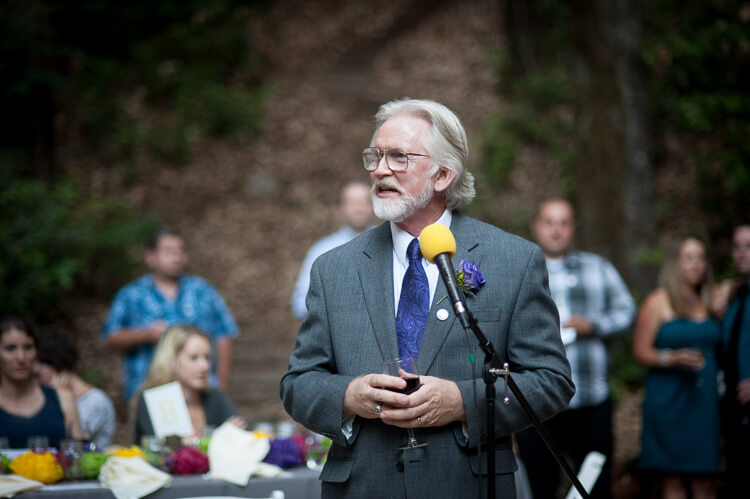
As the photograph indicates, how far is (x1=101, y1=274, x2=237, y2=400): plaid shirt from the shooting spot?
19.7 feet

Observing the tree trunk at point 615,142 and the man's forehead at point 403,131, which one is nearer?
the man's forehead at point 403,131

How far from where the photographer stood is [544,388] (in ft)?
8.11

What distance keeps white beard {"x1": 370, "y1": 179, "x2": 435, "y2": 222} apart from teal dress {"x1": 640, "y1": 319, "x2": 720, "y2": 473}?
353cm

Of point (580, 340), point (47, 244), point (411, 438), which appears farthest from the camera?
point (47, 244)

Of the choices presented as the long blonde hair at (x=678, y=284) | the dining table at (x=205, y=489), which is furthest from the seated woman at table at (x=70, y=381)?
the long blonde hair at (x=678, y=284)

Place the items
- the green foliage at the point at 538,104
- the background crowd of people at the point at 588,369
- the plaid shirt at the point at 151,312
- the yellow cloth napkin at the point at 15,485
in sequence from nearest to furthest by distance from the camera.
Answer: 1. the yellow cloth napkin at the point at 15,485
2. the background crowd of people at the point at 588,369
3. the plaid shirt at the point at 151,312
4. the green foliage at the point at 538,104

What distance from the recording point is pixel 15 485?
3531 millimetres

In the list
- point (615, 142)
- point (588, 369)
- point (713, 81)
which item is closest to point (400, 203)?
point (588, 369)

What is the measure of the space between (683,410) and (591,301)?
959mm

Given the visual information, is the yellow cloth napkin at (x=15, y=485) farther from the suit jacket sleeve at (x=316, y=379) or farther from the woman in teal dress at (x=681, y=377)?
the woman in teal dress at (x=681, y=377)

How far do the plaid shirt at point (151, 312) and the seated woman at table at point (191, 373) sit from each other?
69 centimetres

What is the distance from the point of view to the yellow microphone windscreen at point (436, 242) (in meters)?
2.33

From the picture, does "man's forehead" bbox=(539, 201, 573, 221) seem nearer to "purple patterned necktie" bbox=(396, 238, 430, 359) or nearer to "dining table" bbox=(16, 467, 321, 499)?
"dining table" bbox=(16, 467, 321, 499)

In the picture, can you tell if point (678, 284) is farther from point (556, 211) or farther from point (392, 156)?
point (392, 156)
